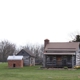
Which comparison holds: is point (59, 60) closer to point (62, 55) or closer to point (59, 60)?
point (59, 60)

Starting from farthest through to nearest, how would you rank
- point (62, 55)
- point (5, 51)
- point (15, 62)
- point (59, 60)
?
point (5, 51)
point (15, 62)
point (59, 60)
point (62, 55)

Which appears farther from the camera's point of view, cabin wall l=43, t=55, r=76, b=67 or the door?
the door

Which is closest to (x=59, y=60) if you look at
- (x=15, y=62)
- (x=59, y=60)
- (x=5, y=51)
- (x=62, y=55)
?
(x=59, y=60)

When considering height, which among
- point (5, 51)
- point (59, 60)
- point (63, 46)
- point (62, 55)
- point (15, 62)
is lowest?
point (5, 51)

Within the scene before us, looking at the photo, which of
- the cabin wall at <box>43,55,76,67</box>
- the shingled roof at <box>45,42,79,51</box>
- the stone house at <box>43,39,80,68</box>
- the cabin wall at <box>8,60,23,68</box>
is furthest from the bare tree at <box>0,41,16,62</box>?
the cabin wall at <box>43,55,76,67</box>

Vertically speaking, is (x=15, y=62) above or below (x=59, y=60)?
below

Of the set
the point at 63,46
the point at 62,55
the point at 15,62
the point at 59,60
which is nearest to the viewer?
the point at 62,55

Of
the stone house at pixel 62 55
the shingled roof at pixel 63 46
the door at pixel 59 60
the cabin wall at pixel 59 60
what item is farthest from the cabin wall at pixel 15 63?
the door at pixel 59 60

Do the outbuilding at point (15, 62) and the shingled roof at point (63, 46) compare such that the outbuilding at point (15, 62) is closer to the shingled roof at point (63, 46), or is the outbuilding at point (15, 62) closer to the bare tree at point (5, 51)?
the shingled roof at point (63, 46)

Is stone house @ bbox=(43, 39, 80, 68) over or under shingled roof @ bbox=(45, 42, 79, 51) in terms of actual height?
under

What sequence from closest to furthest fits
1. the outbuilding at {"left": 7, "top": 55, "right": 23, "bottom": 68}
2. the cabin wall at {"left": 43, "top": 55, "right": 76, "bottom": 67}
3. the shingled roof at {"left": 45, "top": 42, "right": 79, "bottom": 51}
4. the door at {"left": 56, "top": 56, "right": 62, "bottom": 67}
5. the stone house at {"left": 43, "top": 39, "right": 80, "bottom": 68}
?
1. the cabin wall at {"left": 43, "top": 55, "right": 76, "bottom": 67}
2. the stone house at {"left": 43, "top": 39, "right": 80, "bottom": 68}
3. the door at {"left": 56, "top": 56, "right": 62, "bottom": 67}
4. the shingled roof at {"left": 45, "top": 42, "right": 79, "bottom": 51}
5. the outbuilding at {"left": 7, "top": 55, "right": 23, "bottom": 68}

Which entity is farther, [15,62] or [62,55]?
[15,62]

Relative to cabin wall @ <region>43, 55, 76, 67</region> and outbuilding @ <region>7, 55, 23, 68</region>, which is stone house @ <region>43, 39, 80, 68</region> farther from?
outbuilding @ <region>7, 55, 23, 68</region>

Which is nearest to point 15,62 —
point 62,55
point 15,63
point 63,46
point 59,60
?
point 15,63
